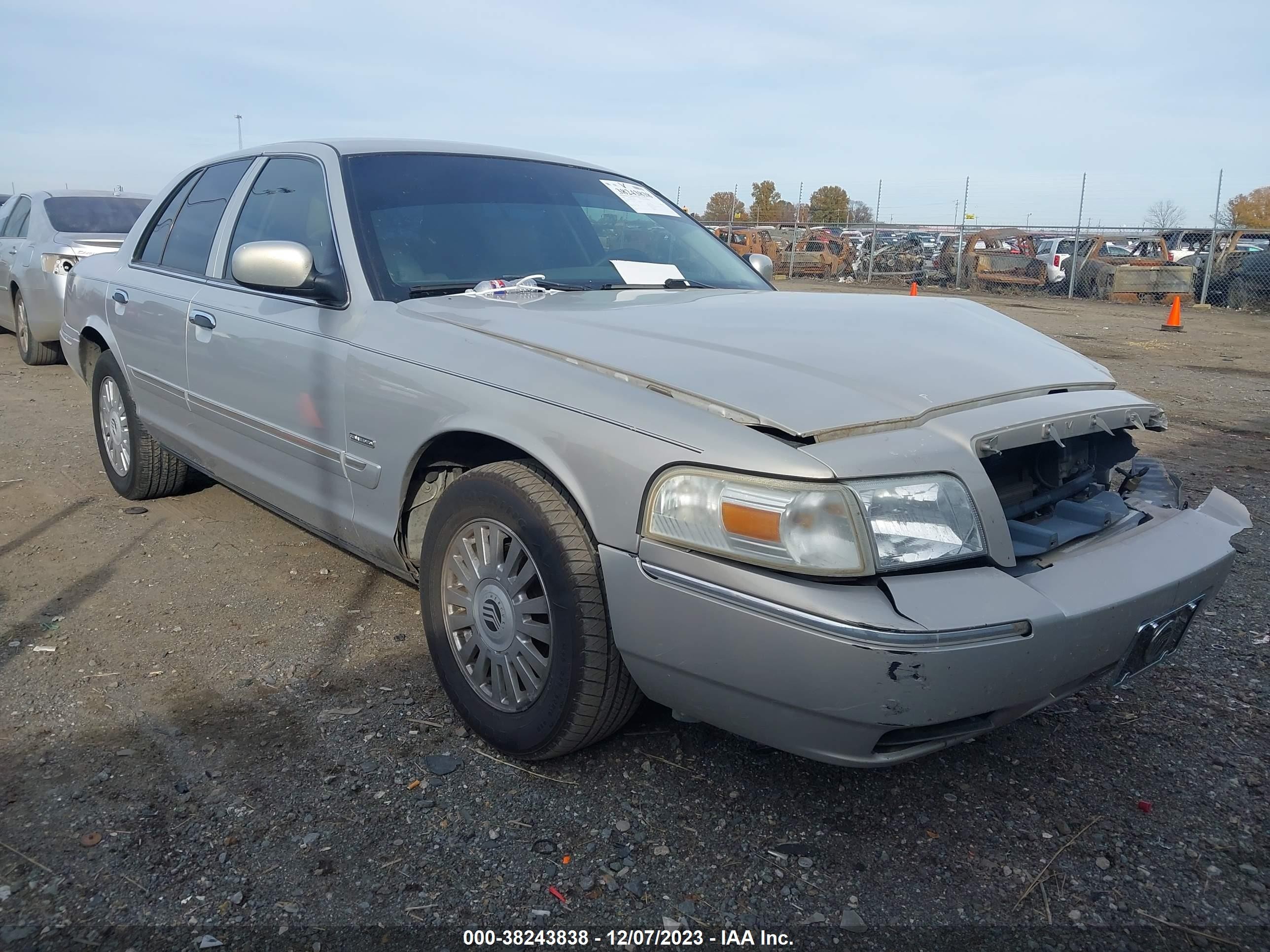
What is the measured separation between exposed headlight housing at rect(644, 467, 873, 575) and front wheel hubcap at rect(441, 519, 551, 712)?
0.50 metres

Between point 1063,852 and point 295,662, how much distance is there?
7.39 ft

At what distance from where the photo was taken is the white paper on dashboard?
340cm

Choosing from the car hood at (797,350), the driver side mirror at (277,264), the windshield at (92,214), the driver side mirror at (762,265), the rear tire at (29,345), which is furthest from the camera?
the rear tire at (29,345)

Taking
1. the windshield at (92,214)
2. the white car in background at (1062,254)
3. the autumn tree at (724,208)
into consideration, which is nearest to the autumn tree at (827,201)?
the autumn tree at (724,208)

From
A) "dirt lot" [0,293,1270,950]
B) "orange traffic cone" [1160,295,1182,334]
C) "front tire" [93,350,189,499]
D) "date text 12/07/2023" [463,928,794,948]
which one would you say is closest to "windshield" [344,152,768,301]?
"dirt lot" [0,293,1270,950]

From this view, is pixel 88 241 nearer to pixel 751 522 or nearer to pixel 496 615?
pixel 496 615

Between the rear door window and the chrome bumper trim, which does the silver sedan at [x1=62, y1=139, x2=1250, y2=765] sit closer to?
the chrome bumper trim

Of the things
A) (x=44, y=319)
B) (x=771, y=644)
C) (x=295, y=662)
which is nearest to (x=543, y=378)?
(x=771, y=644)

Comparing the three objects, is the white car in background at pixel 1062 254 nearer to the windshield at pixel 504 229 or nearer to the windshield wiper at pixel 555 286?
the windshield at pixel 504 229

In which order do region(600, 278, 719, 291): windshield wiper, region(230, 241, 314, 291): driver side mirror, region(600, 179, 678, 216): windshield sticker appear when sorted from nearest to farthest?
1. region(230, 241, 314, 291): driver side mirror
2. region(600, 278, 719, 291): windshield wiper
3. region(600, 179, 678, 216): windshield sticker

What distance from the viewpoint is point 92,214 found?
340 inches

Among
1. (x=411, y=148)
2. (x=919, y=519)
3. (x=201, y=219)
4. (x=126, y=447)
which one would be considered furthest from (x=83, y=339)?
(x=919, y=519)

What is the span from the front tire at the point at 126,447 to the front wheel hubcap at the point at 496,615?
2427 millimetres

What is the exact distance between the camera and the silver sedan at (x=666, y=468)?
1.94 metres
